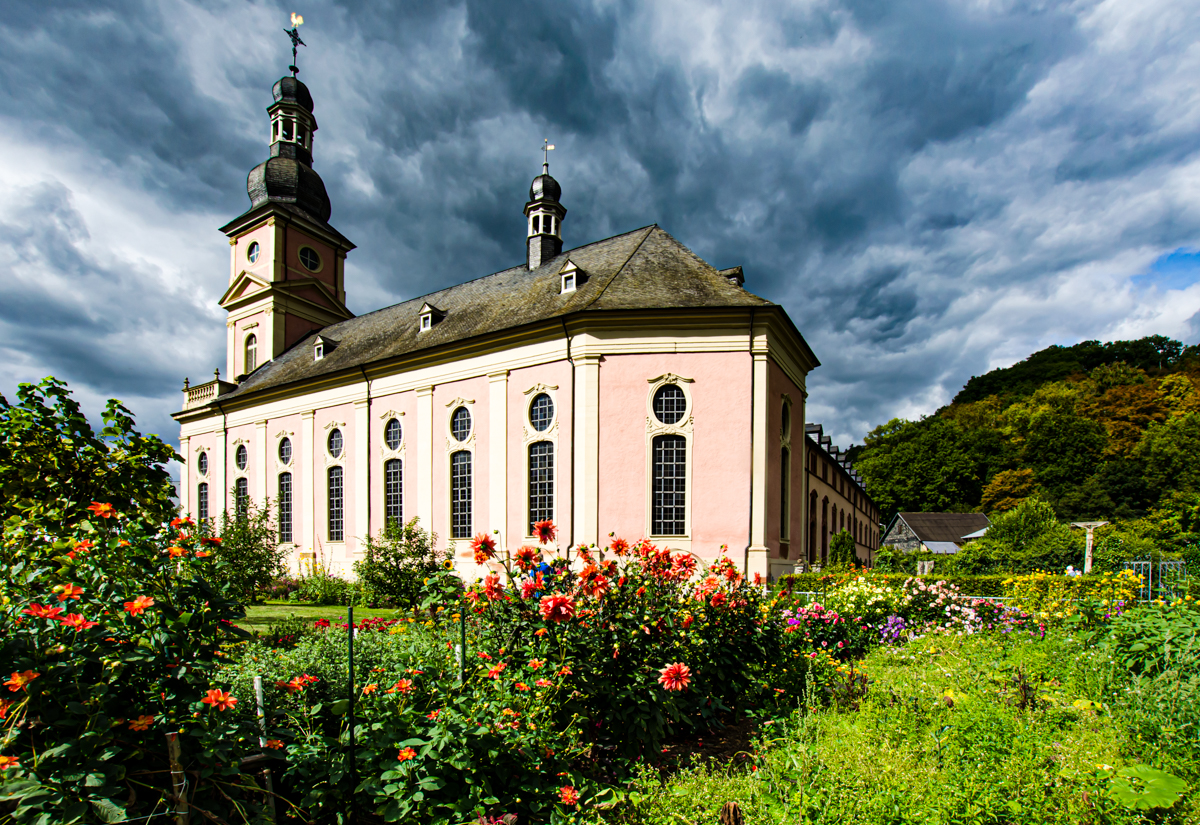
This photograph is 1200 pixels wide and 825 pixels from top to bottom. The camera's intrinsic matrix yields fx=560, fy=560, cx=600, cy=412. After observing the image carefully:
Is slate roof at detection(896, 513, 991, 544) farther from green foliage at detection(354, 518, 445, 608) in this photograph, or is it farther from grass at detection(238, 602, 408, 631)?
grass at detection(238, 602, 408, 631)

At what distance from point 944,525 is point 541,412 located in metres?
48.7

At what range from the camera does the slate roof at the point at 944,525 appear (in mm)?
50094

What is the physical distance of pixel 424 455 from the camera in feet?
64.0

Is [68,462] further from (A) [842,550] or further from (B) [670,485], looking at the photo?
(A) [842,550]

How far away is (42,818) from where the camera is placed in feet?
6.56

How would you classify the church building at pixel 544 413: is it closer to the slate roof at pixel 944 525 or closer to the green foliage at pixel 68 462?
the green foliage at pixel 68 462

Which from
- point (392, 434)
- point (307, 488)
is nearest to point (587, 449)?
point (392, 434)

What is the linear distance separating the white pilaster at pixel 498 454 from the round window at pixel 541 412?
36.9 inches

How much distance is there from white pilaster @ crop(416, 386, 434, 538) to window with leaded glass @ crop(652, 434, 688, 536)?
8201 millimetres

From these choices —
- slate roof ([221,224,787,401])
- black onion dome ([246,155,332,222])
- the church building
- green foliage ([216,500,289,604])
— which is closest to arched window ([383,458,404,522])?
the church building

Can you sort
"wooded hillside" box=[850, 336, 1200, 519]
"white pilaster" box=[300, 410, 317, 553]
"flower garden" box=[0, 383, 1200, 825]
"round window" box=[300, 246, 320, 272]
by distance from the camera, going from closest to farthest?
"flower garden" box=[0, 383, 1200, 825] < "white pilaster" box=[300, 410, 317, 553] < "round window" box=[300, 246, 320, 272] < "wooded hillside" box=[850, 336, 1200, 519]

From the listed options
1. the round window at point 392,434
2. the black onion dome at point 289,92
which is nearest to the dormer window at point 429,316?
the round window at point 392,434

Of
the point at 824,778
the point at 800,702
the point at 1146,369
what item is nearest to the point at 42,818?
the point at 824,778

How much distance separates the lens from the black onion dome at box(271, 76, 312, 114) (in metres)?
28.2
